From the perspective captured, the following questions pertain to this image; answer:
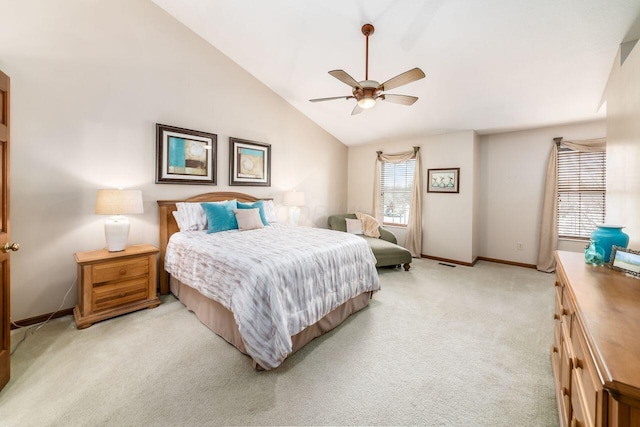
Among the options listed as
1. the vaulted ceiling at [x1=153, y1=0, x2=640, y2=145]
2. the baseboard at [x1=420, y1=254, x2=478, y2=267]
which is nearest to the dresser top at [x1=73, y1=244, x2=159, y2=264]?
the vaulted ceiling at [x1=153, y1=0, x2=640, y2=145]

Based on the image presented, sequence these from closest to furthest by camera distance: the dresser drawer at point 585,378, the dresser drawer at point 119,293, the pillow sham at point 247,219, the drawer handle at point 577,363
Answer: the dresser drawer at point 585,378 → the drawer handle at point 577,363 → the dresser drawer at point 119,293 → the pillow sham at point 247,219

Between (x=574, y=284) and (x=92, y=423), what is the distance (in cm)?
266

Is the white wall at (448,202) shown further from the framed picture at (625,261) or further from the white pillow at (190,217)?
the white pillow at (190,217)

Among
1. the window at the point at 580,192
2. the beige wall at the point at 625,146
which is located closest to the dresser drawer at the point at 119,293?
the beige wall at the point at 625,146

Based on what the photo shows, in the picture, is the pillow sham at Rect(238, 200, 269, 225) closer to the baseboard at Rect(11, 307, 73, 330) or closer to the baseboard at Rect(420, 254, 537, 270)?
the baseboard at Rect(11, 307, 73, 330)

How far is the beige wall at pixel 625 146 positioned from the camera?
1.90 meters

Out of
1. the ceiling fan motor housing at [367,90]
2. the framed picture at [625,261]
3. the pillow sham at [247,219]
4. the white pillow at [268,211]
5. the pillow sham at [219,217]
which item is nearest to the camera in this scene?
the framed picture at [625,261]

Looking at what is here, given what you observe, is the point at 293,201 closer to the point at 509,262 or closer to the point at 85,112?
the point at 85,112

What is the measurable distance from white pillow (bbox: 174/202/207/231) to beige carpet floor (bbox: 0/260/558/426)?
99 centimetres

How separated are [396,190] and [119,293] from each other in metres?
4.93

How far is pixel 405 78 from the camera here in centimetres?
236

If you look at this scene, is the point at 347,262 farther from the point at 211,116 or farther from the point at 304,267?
the point at 211,116

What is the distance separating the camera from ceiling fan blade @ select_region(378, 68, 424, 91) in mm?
2238

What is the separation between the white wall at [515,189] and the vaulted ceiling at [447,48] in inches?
12.9
